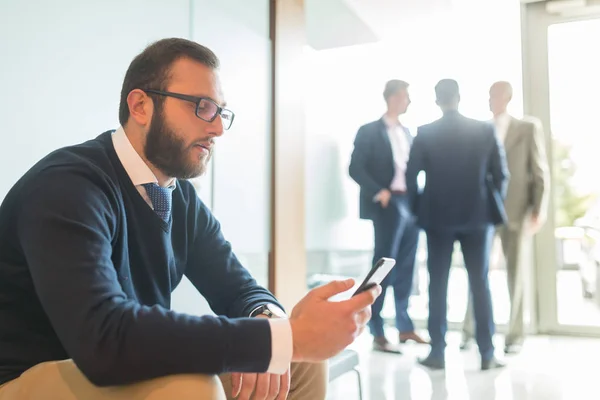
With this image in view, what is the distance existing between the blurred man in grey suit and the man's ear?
8.42ft

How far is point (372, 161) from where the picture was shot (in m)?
3.35

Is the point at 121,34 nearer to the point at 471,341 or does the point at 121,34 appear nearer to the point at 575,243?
the point at 471,341

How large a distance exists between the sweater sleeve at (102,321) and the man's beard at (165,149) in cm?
29

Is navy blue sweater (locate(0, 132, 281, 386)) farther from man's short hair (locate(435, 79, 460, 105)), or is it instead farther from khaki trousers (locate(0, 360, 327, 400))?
man's short hair (locate(435, 79, 460, 105))

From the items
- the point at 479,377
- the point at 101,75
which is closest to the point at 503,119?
the point at 479,377

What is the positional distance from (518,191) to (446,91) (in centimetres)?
83

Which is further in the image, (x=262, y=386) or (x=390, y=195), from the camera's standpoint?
(x=390, y=195)

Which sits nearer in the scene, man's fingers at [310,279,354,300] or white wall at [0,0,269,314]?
man's fingers at [310,279,354,300]

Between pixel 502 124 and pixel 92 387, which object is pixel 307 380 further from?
pixel 502 124

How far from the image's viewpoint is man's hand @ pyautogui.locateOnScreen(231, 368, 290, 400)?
0.97 meters

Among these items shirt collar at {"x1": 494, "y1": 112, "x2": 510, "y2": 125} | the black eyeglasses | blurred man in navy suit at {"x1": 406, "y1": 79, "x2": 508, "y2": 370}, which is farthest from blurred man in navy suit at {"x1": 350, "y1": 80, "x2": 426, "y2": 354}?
the black eyeglasses

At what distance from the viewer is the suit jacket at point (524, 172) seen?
304 centimetres

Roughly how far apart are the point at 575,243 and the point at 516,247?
729mm

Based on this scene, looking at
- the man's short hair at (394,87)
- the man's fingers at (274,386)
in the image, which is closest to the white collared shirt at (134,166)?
the man's fingers at (274,386)
